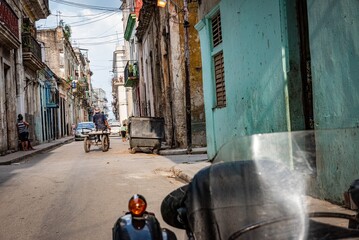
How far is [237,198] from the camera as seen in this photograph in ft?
6.37

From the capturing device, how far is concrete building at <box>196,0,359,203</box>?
514cm

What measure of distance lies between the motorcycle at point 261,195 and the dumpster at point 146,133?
1479 cm

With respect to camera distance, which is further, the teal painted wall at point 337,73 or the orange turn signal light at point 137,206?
the teal painted wall at point 337,73

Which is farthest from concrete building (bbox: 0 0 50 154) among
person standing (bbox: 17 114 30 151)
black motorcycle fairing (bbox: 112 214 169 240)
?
black motorcycle fairing (bbox: 112 214 169 240)

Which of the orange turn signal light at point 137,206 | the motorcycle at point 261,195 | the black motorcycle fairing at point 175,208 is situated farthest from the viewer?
the orange turn signal light at point 137,206

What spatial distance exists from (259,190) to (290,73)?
5.23 m

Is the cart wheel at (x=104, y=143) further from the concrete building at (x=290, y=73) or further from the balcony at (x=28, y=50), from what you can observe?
the balcony at (x=28, y=50)

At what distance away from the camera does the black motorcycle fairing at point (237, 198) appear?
1847 mm

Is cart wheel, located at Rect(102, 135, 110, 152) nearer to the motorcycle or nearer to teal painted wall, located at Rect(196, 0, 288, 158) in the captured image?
teal painted wall, located at Rect(196, 0, 288, 158)

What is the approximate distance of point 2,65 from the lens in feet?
64.9

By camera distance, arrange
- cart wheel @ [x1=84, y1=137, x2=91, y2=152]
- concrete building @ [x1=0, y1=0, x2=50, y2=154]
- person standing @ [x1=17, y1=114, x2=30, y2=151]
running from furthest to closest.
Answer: person standing @ [x1=17, y1=114, x2=30, y2=151] < concrete building @ [x1=0, y1=0, x2=50, y2=154] < cart wheel @ [x1=84, y1=137, x2=91, y2=152]

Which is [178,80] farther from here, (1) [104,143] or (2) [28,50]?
(2) [28,50]

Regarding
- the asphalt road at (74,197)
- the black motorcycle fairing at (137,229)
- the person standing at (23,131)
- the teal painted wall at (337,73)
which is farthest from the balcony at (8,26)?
the black motorcycle fairing at (137,229)

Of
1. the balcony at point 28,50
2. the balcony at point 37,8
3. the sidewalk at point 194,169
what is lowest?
the sidewalk at point 194,169
